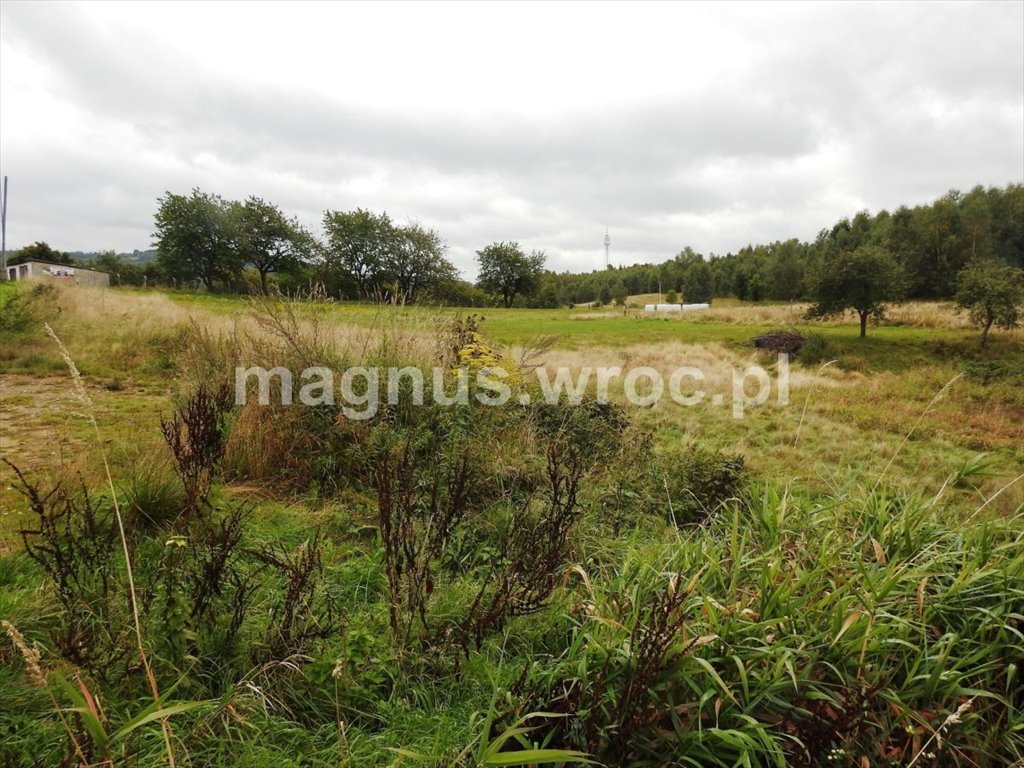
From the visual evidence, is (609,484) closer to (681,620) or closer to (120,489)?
(681,620)

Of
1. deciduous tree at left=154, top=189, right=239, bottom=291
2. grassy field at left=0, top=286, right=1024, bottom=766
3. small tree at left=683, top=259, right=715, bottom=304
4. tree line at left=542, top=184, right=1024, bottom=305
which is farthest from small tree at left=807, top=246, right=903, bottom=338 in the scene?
small tree at left=683, top=259, right=715, bottom=304

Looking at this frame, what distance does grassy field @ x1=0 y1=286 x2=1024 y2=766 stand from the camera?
5.10 feet

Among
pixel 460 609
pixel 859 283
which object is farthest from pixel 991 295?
pixel 460 609

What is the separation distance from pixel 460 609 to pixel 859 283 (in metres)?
21.7

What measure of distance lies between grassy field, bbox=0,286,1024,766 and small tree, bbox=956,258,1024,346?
64.0 feet

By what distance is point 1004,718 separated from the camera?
1904 millimetres

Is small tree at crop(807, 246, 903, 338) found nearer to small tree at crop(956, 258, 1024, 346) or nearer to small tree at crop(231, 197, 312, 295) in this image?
small tree at crop(956, 258, 1024, 346)

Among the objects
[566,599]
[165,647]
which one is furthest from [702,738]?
[165,647]

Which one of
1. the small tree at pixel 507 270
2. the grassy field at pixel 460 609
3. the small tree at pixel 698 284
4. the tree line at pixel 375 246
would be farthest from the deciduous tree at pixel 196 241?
the small tree at pixel 698 284

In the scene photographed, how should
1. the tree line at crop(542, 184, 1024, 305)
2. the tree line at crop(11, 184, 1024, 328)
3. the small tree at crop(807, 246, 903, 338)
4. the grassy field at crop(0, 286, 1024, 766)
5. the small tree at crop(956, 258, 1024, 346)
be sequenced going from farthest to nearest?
the tree line at crop(542, 184, 1024, 305)
the tree line at crop(11, 184, 1024, 328)
the small tree at crop(807, 246, 903, 338)
the small tree at crop(956, 258, 1024, 346)
the grassy field at crop(0, 286, 1024, 766)

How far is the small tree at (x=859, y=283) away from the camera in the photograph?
59.9 ft

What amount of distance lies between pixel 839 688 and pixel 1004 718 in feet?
2.33

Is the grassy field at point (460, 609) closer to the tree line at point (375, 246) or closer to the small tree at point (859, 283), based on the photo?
the small tree at point (859, 283)

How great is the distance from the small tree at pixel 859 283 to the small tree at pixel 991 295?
1.92 m
